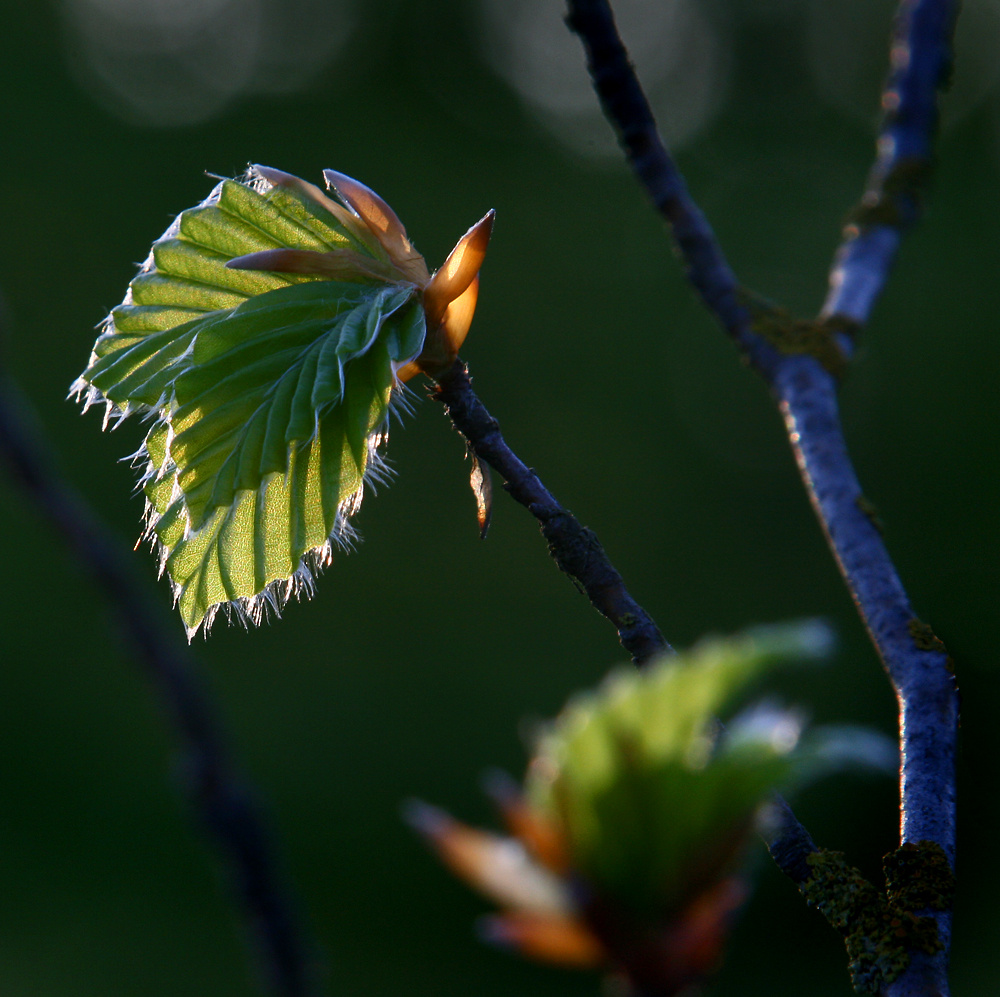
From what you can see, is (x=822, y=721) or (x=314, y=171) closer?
(x=822, y=721)

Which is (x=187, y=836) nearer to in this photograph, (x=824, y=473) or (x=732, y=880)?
(x=824, y=473)

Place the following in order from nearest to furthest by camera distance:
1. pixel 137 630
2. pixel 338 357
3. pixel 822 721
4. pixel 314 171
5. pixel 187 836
→ pixel 137 630 < pixel 338 357 < pixel 822 721 < pixel 187 836 < pixel 314 171

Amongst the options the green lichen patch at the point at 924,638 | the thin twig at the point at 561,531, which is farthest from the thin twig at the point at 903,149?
the thin twig at the point at 561,531

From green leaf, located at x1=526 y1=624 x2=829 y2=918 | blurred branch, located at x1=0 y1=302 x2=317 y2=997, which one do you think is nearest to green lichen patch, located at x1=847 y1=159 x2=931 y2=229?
green leaf, located at x1=526 y1=624 x2=829 y2=918

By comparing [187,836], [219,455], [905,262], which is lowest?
[219,455]

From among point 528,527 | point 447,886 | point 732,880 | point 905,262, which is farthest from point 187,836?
point 732,880

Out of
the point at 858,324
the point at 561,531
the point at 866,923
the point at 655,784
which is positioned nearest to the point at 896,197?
the point at 858,324
